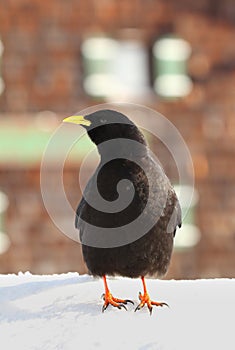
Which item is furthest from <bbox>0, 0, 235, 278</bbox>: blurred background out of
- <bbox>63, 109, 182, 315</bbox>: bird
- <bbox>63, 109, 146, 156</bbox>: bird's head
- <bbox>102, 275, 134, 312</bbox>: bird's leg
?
<bbox>102, 275, 134, 312</bbox>: bird's leg

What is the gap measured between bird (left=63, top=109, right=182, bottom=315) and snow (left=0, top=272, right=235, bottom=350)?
0.12m

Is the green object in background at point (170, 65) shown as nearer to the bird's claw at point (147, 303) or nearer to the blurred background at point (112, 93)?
the blurred background at point (112, 93)

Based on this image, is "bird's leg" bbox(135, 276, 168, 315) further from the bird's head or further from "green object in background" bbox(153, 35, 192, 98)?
"green object in background" bbox(153, 35, 192, 98)

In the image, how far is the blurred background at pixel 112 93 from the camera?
15016mm

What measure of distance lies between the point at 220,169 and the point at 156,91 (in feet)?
6.35

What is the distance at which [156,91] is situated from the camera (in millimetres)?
15641

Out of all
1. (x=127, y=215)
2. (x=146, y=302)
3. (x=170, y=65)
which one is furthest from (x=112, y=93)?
(x=146, y=302)

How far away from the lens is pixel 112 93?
601 inches

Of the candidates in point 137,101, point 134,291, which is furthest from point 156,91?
point 134,291

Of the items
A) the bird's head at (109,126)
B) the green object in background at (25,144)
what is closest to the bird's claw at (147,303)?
the bird's head at (109,126)

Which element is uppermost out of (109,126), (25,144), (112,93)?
(109,126)

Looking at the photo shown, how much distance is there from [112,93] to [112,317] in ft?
35.7

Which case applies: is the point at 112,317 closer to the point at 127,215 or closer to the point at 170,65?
the point at 127,215

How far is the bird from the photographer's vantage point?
16.1 feet
